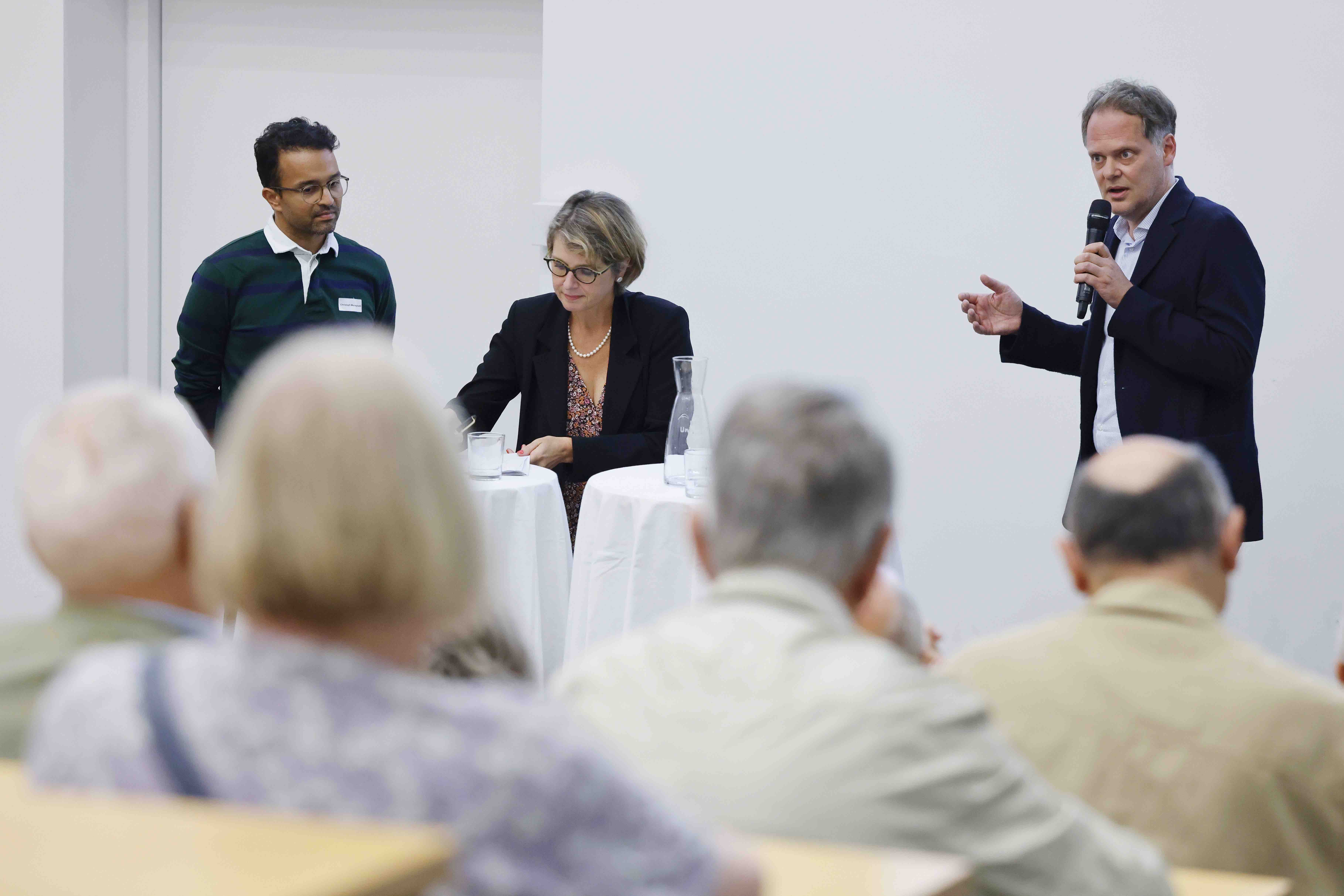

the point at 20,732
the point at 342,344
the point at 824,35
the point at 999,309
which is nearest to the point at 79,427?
the point at 20,732

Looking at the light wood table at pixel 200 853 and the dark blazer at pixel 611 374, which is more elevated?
the dark blazer at pixel 611 374

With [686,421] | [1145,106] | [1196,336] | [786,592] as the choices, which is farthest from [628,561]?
[786,592]

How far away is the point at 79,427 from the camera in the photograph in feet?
4.13


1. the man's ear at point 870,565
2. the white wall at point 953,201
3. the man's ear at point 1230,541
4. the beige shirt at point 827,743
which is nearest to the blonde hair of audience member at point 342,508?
the beige shirt at point 827,743

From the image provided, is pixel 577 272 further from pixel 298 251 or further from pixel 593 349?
pixel 298 251

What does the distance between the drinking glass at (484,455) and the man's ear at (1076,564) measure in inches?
79.4

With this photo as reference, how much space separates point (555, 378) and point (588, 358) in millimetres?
114

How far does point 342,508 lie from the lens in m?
0.82

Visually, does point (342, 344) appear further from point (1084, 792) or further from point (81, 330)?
point (81, 330)

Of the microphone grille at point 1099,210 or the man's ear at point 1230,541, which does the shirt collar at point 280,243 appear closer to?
the microphone grille at point 1099,210

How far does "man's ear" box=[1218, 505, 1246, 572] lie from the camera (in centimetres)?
152

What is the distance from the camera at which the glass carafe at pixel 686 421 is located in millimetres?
3271

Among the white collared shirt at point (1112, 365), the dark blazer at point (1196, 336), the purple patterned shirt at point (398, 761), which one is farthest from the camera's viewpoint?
the white collared shirt at point (1112, 365)

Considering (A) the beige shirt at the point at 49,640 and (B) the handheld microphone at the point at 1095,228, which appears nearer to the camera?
(A) the beige shirt at the point at 49,640
